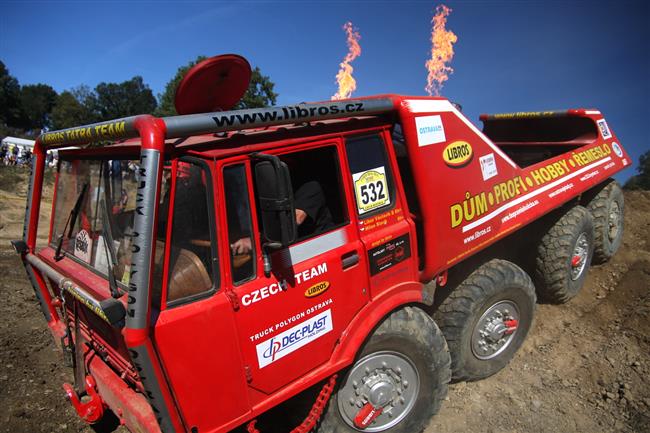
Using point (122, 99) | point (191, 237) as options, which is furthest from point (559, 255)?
point (122, 99)

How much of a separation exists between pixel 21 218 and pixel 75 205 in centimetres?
1028

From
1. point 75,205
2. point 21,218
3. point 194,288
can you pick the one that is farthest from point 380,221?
point 21,218

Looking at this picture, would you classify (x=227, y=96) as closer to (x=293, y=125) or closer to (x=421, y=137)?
(x=293, y=125)

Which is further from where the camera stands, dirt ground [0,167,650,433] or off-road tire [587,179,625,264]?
off-road tire [587,179,625,264]

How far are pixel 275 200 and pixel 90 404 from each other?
222 cm

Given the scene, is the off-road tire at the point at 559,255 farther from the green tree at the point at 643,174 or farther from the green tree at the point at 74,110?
the green tree at the point at 74,110

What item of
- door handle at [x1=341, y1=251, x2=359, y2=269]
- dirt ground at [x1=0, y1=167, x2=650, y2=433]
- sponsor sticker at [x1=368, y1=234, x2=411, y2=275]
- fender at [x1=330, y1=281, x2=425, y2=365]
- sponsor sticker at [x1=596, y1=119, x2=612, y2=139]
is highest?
sponsor sticker at [x1=596, y1=119, x2=612, y2=139]

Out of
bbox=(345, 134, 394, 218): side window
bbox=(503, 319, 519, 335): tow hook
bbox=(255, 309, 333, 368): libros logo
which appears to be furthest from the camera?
bbox=(503, 319, 519, 335): tow hook

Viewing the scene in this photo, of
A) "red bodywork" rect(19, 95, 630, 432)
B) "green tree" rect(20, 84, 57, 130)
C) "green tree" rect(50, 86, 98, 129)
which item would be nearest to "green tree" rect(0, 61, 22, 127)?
"green tree" rect(20, 84, 57, 130)

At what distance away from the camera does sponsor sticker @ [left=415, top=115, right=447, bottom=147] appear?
3.09 metres

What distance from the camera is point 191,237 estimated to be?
7.09 feet

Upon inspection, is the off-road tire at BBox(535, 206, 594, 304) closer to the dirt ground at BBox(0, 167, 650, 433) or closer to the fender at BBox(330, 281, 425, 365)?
the dirt ground at BBox(0, 167, 650, 433)

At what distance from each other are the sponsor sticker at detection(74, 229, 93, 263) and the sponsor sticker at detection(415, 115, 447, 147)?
2.53 m

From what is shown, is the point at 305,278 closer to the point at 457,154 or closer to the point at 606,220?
the point at 457,154
